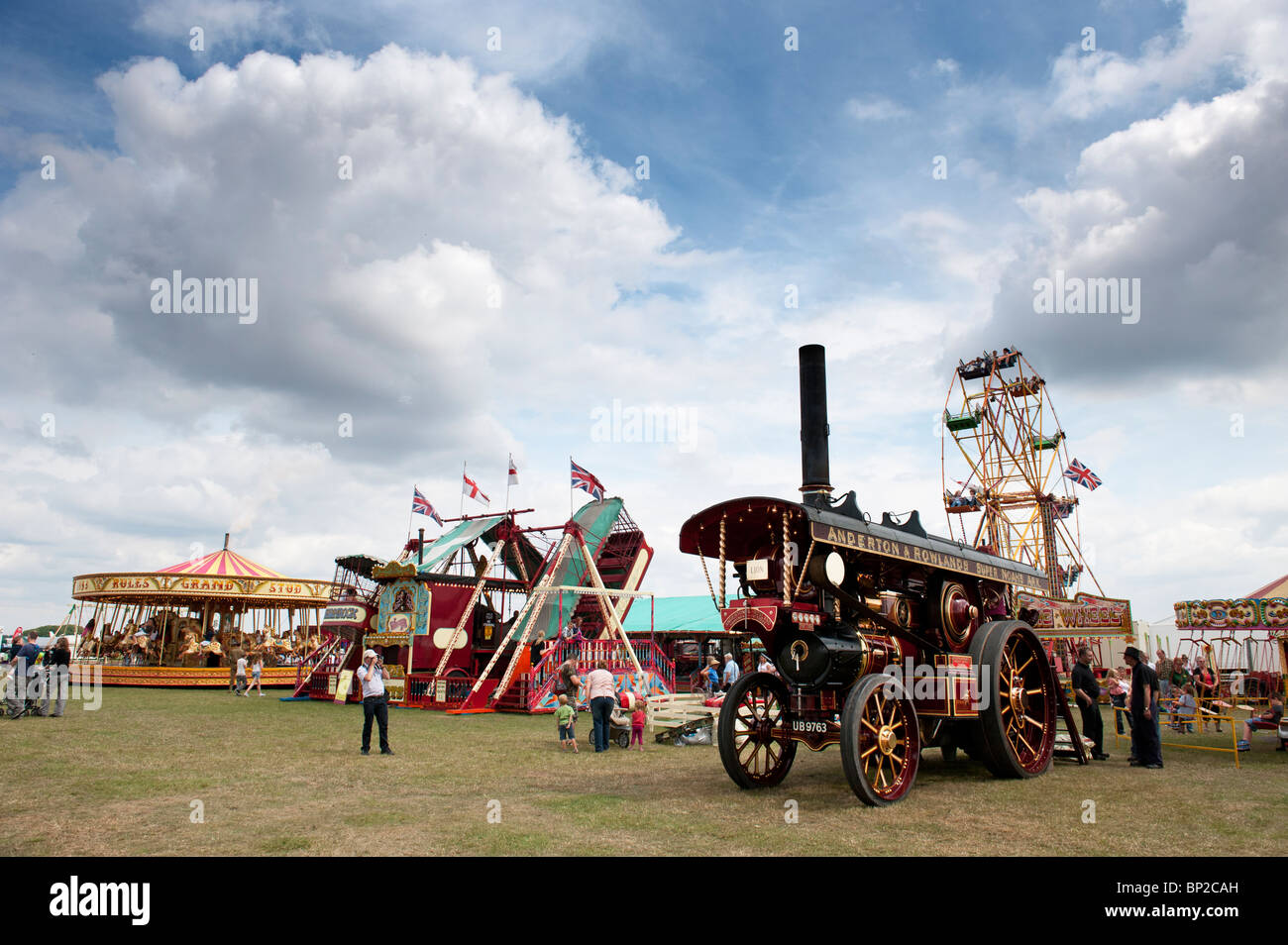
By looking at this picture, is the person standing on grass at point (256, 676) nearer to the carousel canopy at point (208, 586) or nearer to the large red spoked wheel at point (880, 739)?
the carousel canopy at point (208, 586)

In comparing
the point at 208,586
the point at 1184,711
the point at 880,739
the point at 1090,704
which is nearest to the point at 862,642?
the point at 880,739

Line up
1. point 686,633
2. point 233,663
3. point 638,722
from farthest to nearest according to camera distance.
Result: point 233,663 → point 686,633 → point 638,722

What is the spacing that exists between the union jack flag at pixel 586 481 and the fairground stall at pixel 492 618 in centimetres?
111

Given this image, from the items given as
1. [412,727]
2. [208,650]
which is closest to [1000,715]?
[412,727]

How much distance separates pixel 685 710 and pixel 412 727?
5.22 metres

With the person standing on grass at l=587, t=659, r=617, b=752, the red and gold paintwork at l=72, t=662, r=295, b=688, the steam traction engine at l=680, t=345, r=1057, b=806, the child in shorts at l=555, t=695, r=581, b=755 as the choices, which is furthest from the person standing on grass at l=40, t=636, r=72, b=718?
the red and gold paintwork at l=72, t=662, r=295, b=688

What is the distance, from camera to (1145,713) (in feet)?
32.2

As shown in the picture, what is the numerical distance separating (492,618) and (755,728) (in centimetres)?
1623

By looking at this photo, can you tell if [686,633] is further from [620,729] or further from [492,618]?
[620,729]

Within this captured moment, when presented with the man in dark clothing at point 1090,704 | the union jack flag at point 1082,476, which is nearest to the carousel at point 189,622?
the man in dark clothing at point 1090,704

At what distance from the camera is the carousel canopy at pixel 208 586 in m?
29.7

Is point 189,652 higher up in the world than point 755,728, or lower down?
lower down

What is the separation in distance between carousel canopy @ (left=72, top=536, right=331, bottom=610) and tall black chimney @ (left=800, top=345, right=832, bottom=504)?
27.9 meters
